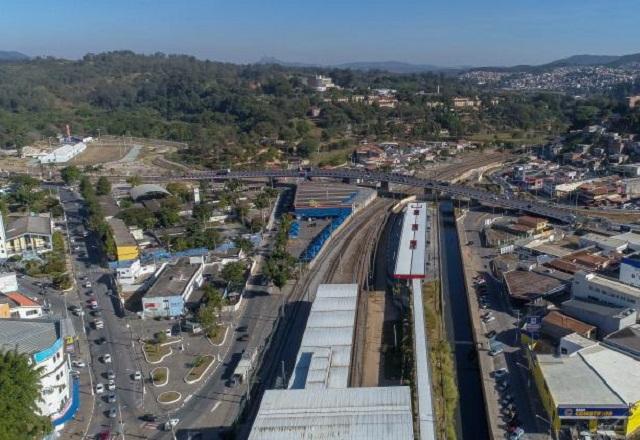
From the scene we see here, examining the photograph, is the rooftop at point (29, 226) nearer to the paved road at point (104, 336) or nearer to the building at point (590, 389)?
the paved road at point (104, 336)

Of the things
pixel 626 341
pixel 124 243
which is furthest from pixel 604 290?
pixel 124 243

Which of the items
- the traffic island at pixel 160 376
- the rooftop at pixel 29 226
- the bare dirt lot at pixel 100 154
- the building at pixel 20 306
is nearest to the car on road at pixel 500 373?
the traffic island at pixel 160 376

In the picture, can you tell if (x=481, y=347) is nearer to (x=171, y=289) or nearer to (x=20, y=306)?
(x=171, y=289)

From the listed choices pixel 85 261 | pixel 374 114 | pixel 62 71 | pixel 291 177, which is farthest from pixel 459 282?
pixel 62 71

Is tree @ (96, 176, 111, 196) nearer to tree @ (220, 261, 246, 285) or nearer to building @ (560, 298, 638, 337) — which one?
tree @ (220, 261, 246, 285)

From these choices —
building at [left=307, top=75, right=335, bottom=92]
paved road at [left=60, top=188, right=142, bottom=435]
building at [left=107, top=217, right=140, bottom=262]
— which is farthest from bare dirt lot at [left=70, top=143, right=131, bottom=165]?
building at [left=307, top=75, right=335, bottom=92]

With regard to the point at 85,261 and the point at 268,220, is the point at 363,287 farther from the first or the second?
the point at 85,261

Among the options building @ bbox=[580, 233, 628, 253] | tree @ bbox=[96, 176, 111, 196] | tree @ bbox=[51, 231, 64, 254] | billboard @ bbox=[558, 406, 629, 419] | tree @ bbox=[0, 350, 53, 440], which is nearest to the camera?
tree @ bbox=[0, 350, 53, 440]
